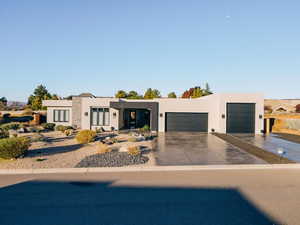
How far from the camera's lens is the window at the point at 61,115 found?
2347cm

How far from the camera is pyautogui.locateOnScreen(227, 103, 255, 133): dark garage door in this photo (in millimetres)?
19938

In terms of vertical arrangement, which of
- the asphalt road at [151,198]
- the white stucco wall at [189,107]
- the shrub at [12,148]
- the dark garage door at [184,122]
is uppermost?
the white stucco wall at [189,107]

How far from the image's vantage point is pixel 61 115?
23.5 m

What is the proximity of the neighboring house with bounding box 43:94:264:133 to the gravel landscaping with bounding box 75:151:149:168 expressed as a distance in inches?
369

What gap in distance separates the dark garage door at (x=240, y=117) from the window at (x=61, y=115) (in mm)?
18704

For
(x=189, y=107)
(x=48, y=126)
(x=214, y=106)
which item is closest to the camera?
(x=214, y=106)

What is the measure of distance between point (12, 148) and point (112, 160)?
4.95 metres

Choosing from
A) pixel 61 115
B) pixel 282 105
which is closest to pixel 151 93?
pixel 282 105

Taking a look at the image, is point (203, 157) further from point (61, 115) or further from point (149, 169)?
point (61, 115)

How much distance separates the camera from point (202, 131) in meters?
21.6

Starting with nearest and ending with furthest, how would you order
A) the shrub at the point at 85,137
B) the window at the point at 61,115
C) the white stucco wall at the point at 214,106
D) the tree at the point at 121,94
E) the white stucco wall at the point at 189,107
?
the shrub at the point at 85,137 < the white stucco wall at the point at 214,106 < the white stucco wall at the point at 189,107 < the window at the point at 61,115 < the tree at the point at 121,94

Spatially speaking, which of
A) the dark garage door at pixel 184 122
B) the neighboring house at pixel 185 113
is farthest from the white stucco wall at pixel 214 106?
the dark garage door at pixel 184 122

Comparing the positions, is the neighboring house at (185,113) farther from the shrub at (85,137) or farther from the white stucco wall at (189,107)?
the shrub at (85,137)

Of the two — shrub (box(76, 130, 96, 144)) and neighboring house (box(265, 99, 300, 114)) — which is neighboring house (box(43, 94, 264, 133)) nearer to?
shrub (box(76, 130, 96, 144))
